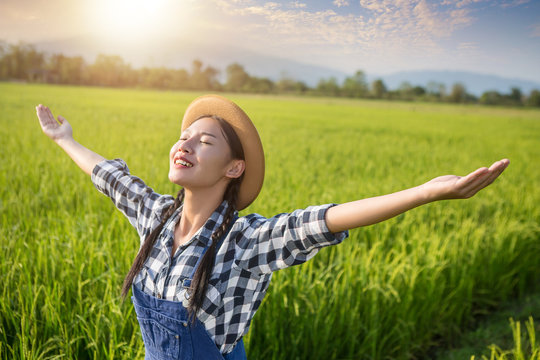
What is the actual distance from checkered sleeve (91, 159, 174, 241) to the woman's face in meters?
0.27

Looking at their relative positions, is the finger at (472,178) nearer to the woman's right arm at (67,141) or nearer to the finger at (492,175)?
the finger at (492,175)

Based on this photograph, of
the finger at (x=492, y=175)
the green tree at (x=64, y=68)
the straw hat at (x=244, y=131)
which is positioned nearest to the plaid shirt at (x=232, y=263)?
the straw hat at (x=244, y=131)

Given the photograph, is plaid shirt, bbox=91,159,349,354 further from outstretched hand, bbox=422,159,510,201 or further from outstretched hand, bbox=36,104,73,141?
outstretched hand, bbox=36,104,73,141

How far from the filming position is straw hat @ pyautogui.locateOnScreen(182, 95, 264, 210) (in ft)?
3.95

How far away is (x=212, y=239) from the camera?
1.17 meters

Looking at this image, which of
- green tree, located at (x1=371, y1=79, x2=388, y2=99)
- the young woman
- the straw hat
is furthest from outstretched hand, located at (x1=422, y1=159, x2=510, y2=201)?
green tree, located at (x1=371, y1=79, x2=388, y2=99)

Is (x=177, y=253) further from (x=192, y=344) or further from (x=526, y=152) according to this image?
(x=526, y=152)

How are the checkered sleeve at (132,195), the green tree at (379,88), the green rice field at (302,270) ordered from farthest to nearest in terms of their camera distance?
the green tree at (379,88)
the green rice field at (302,270)
the checkered sleeve at (132,195)

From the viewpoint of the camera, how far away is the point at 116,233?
271 cm

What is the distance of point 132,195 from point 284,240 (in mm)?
615

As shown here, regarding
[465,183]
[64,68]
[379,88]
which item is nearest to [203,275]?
[465,183]

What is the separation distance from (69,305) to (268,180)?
8.70ft

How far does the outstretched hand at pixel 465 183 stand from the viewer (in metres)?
0.81

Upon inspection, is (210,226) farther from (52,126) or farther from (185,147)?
(52,126)
